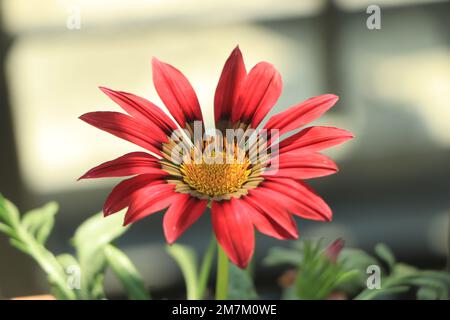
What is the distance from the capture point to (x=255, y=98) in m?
0.62

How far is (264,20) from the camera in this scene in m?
0.72

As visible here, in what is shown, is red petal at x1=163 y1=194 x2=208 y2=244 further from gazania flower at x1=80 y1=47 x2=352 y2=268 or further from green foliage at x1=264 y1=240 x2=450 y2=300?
green foliage at x1=264 y1=240 x2=450 y2=300

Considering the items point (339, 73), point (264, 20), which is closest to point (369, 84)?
point (339, 73)

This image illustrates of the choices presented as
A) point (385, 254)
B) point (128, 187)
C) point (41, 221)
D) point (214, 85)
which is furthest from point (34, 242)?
point (385, 254)

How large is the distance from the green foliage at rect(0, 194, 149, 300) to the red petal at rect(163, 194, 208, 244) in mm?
110

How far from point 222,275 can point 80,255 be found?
0.17 metres

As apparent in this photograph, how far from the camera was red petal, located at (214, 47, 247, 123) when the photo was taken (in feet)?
2.03

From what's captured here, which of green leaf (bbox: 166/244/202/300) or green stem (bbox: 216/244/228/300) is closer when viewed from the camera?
green stem (bbox: 216/244/228/300)

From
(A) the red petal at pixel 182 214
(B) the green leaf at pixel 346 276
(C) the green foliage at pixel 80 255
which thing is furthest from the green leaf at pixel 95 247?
(B) the green leaf at pixel 346 276

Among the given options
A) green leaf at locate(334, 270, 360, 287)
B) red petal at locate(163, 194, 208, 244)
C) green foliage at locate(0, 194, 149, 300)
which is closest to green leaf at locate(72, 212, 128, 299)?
green foliage at locate(0, 194, 149, 300)

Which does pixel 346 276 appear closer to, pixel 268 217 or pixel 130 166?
pixel 268 217

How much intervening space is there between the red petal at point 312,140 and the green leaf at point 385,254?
171mm

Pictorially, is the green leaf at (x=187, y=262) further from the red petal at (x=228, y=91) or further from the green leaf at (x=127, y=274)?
the red petal at (x=228, y=91)
